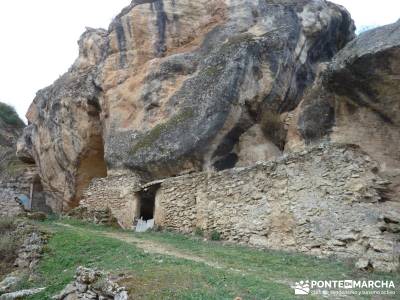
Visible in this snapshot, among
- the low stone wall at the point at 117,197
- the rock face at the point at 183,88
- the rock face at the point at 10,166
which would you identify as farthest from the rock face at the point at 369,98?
the rock face at the point at 10,166

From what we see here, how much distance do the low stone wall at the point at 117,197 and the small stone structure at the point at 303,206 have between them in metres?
1.89

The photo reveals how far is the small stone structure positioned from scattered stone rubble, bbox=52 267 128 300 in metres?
4.65

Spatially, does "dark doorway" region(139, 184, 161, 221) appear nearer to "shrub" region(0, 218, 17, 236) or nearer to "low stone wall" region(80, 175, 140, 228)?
"low stone wall" region(80, 175, 140, 228)

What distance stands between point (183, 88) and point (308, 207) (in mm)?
7268

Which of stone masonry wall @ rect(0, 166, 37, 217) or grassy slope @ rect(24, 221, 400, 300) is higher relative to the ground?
stone masonry wall @ rect(0, 166, 37, 217)

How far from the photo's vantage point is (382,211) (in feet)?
32.5

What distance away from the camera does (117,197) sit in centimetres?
1677

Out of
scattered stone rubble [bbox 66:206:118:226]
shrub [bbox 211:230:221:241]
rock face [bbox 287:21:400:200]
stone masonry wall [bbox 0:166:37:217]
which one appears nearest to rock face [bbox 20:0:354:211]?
scattered stone rubble [bbox 66:206:118:226]

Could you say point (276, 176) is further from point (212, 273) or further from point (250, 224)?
point (212, 273)

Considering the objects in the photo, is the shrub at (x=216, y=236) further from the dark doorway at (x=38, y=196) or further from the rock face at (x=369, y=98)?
the dark doorway at (x=38, y=196)

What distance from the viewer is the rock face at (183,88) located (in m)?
15.6

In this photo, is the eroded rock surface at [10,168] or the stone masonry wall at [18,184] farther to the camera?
the stone masonry wall at [18,184]

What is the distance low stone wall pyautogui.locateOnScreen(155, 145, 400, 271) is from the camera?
977 centimetres

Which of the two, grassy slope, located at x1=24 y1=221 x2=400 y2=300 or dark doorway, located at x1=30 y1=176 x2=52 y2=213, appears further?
dark doorway, located at x1=30 y1=176 x2=52 y2=213
